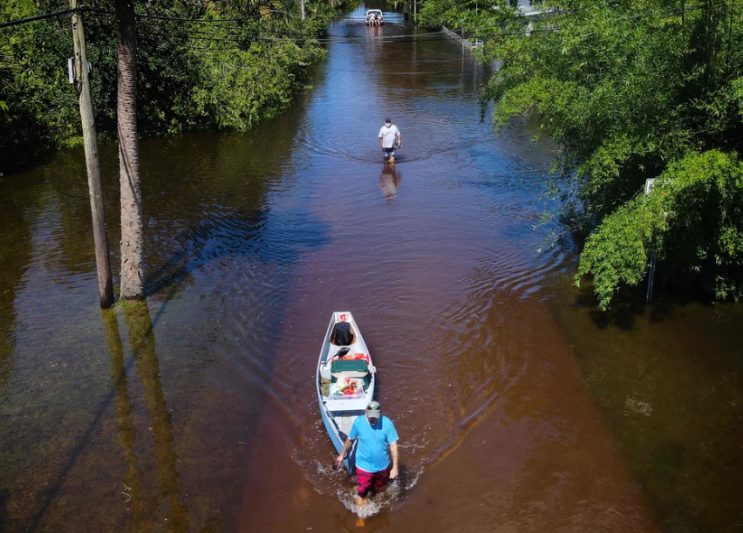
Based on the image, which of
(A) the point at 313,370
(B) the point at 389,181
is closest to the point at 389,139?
(B) the point at 389,181

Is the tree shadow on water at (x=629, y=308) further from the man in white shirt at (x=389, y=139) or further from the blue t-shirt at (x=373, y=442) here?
the man in white shirt at (x=389, y=139)

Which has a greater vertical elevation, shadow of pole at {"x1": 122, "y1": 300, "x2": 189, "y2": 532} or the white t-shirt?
the white t-shirt

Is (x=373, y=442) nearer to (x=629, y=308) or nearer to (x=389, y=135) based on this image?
(x=629, y=308)

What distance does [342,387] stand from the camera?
399 inches

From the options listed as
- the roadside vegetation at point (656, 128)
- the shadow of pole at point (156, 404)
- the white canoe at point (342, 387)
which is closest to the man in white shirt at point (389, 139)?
the roadside vegetation at point (656, 128)

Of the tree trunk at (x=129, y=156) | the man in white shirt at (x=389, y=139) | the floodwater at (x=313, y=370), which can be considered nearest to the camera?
the floodwater at (x=313, y=370)

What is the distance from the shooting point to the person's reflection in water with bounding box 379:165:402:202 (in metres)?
21.1

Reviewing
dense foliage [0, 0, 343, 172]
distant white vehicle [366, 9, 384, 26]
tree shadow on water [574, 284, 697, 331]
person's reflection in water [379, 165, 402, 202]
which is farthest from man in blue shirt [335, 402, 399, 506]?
distant white vehicle [366, 9, 384, 26]

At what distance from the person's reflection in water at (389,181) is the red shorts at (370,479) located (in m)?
13.1

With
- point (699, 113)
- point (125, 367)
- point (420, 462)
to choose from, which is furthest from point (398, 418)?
point (699, 113)

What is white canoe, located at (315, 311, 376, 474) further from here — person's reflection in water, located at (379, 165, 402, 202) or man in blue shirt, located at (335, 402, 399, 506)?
person's reflection in water, located at (379, 165, 402, 202)

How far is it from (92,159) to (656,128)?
10.5 m

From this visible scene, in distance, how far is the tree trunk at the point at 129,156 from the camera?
12.4 meters

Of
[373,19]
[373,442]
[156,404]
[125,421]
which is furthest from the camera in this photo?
[373,19]
